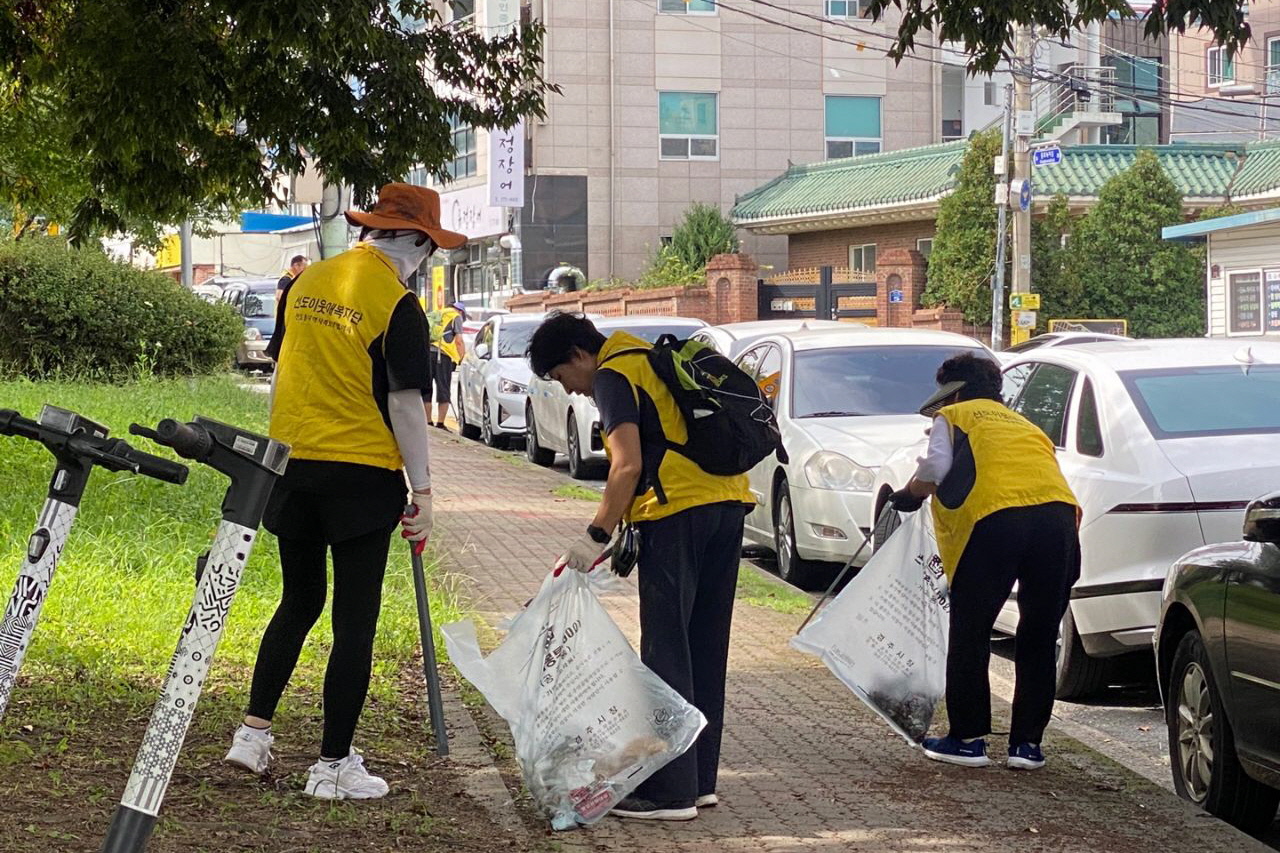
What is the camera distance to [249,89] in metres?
8.24

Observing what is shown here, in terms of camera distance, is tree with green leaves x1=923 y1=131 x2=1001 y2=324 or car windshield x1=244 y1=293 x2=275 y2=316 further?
car windshield x1=244 y1=293 x2=275 y2=316

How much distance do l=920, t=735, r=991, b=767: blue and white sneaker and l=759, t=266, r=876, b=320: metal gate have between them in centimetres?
3325

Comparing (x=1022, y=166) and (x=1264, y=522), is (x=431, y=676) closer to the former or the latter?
(x=1264, y=522)

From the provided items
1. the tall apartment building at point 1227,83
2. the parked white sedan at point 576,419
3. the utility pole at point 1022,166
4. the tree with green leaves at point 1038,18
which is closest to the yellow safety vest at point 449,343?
the parked white sedan at point 576,419

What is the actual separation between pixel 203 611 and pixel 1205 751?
155 inches

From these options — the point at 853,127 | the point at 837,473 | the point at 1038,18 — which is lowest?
the point at 837,473

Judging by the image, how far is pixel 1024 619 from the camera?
6.71m

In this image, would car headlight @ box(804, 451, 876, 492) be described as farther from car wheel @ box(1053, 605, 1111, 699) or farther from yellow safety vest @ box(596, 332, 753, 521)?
yellow safety vest @ box(596, 332, 753, 521)

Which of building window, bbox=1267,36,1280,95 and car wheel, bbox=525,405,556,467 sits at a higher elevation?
building window, bbox=1267,36,1280,95

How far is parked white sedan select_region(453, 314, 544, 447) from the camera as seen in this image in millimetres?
21344

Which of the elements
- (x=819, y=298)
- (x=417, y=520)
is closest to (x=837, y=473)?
(x=417, y=520)

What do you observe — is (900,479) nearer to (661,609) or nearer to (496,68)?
(496,68)

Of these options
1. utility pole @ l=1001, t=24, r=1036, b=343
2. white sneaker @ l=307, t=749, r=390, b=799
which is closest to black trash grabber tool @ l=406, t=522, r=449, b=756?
white sneaker @ l=307, t=749, r=390, b=799

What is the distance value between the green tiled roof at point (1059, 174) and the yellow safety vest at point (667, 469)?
34.2 m
